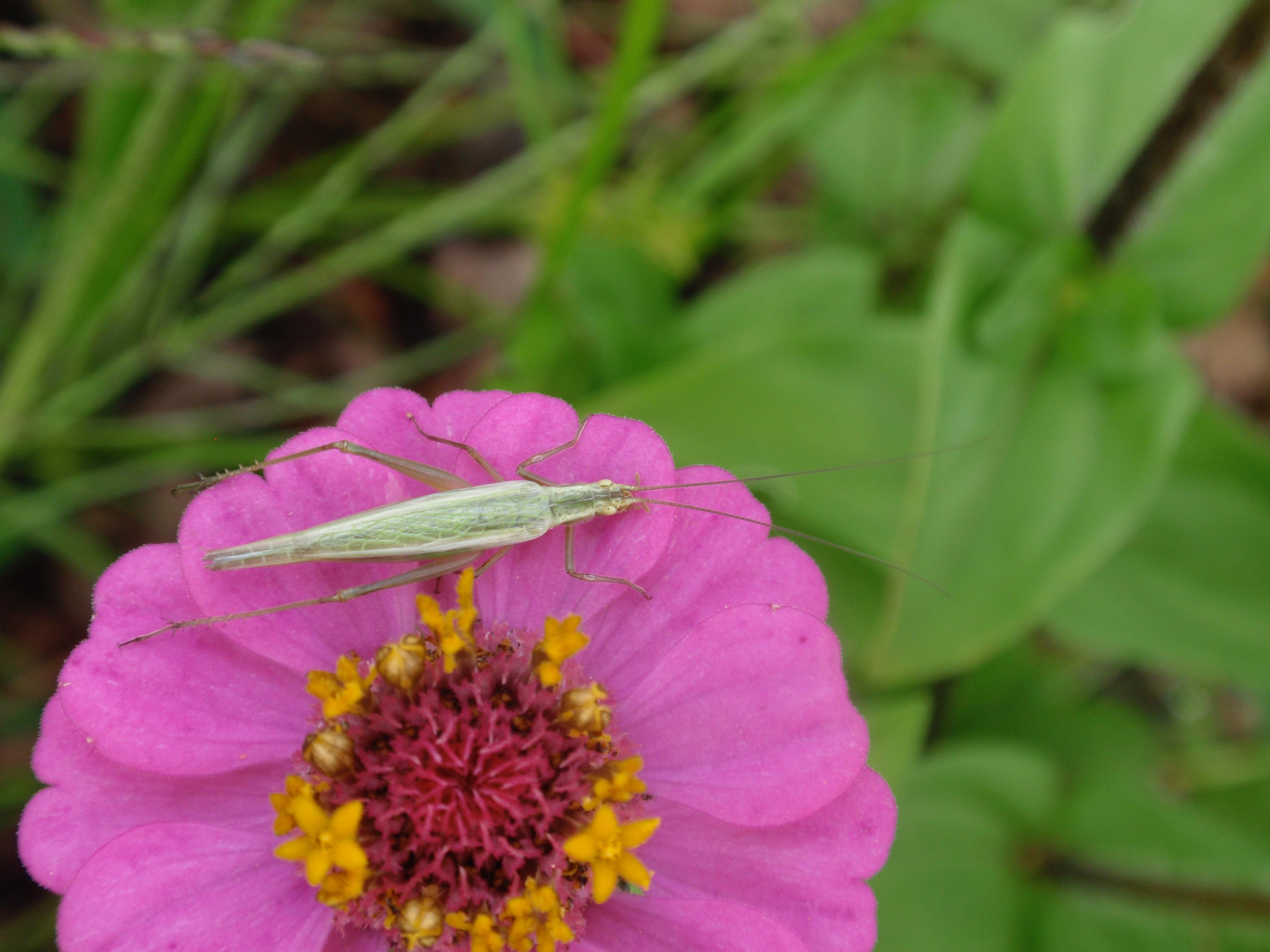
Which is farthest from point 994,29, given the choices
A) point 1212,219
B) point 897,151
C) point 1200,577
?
point 1200,577

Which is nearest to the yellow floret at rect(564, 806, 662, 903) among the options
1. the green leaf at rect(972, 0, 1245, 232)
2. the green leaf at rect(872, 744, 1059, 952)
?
the green leaf at rect(872, 744, 1059, 952)

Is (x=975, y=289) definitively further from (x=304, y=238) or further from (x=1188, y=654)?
(x=304, y=238)

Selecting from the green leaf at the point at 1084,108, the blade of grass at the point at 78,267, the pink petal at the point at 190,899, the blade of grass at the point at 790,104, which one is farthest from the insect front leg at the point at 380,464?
the green leaf at the point at 1084,108

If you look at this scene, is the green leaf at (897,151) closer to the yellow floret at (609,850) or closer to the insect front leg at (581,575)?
the insect front leg at (581,575)

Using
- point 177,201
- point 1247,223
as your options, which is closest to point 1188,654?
point 1247,223

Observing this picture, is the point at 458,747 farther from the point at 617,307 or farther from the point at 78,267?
the point at 78,267

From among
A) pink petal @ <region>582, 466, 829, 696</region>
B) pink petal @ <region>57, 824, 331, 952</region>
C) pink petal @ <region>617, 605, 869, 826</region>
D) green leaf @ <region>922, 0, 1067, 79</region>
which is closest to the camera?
pink petal @ <region>57, 824, 331, 952</region>

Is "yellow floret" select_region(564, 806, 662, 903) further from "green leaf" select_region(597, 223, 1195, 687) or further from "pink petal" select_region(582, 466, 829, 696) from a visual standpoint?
"green leaf" select_region(597, 223, 1195, 687)
